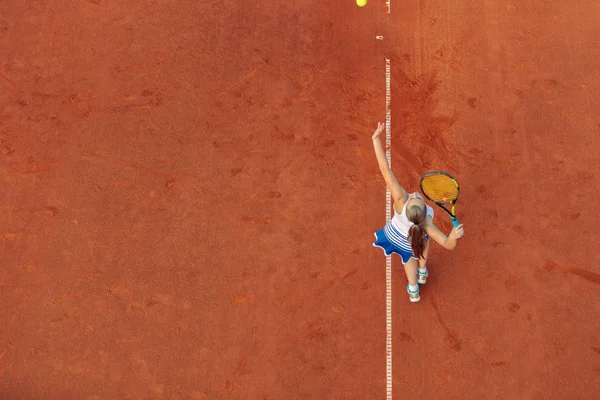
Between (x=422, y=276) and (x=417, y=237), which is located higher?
(x=417, y=237)

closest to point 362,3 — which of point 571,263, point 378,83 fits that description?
point 378,83

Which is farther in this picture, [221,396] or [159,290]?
[159,290]

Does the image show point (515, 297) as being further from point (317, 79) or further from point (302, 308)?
point (317, 79)

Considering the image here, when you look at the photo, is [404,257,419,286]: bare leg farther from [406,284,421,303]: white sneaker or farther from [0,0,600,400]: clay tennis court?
[0,0,600,400]: clay tennis court

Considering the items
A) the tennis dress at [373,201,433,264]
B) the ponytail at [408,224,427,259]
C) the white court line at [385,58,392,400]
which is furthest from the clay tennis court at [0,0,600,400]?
the ponytail at [408,224,427,259]

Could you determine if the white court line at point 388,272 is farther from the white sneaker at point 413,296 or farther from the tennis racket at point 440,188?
the tennis racket at point 440,188

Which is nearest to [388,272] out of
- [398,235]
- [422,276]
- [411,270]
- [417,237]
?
[422,276]

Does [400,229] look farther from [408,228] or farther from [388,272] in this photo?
[388,272]
